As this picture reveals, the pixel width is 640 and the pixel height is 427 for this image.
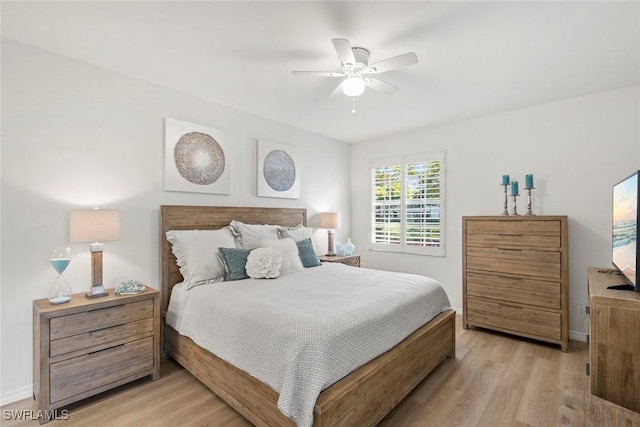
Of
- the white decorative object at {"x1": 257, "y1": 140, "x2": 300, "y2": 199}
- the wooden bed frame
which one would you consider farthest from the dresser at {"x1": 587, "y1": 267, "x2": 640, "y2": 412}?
the white decorative object at {"x1": 257, "y1": 140, "x2": 300, "y2": 199}

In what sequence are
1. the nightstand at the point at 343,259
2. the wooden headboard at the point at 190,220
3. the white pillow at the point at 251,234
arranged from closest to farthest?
the wooden headboard at the point at 190,220 → the white pillow at the point at 251,234 → the nightstand at the point at 343,259

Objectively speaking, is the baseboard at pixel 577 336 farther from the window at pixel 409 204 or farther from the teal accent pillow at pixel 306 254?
the teal accent pillow at pixel 306 254

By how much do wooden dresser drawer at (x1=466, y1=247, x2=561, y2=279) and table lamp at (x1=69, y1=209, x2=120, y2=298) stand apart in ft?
11.6

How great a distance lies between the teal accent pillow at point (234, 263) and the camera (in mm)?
2745

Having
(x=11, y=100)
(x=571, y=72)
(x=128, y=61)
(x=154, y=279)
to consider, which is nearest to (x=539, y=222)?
(x=571, y=72)

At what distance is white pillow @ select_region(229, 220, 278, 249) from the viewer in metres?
3.18

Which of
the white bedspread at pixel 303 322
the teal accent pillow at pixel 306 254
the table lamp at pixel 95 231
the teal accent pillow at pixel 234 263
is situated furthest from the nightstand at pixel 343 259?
the table lamp at pixel 95 231

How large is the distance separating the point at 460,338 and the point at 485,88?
2.59 metres

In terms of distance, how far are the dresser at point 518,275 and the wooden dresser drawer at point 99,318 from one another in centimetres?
330

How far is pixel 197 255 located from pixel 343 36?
83.4 inches

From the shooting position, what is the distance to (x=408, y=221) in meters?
4.52

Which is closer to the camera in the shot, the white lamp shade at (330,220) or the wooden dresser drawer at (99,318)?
the wooden dresser drawer at (99,318)

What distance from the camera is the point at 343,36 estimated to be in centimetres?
210

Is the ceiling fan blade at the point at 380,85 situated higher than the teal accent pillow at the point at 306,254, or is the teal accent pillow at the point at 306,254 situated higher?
the ceiling fan blade at the point at 380,85
